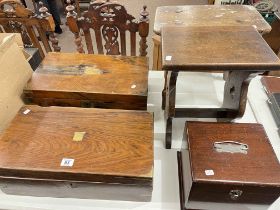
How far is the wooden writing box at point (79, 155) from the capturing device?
Answer: 690 millimetres

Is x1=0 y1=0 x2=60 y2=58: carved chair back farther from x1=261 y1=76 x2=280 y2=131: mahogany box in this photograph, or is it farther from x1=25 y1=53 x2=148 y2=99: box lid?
x1=261 y1=76 x2=280 y2=131: mahogany box

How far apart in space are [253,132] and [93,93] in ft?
1.96

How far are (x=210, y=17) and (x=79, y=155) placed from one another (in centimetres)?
80

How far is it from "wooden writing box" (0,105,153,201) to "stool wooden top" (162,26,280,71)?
0.27 metres

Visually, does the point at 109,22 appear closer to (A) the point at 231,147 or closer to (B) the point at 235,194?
(A) the point at 231,147

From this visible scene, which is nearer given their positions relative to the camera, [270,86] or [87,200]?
[87,200]

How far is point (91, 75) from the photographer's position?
1.01m

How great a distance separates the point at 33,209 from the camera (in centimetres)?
76

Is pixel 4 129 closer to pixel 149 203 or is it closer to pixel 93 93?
pixel 93 93

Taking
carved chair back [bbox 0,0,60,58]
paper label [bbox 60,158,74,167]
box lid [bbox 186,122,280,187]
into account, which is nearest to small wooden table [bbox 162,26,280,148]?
box lid [bbox 186,122,280,187]

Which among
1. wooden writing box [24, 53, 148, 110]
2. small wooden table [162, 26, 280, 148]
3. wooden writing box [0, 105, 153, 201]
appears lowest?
wooden writing box [0, 105, 153, 201]

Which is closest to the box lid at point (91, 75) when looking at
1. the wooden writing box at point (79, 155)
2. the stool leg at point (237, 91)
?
the wooden writing box at point (79, 155)

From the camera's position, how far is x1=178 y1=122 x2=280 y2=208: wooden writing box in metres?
0.64

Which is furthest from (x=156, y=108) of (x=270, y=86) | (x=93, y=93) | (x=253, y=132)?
(x=270, y=86)
